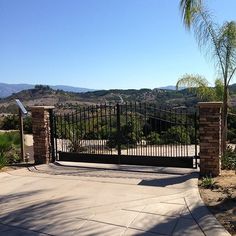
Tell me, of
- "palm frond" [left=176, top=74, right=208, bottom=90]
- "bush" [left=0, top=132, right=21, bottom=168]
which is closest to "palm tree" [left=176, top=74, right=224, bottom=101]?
"palm frond" [left=176, top=74, right=208, bottom=90]

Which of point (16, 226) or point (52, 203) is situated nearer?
point (16, 226)

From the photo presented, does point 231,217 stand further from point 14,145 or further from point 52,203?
point 14,145

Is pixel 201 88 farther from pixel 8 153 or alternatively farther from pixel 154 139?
pixel 8 153

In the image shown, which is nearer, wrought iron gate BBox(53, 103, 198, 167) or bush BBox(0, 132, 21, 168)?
wrought iron gate BBox(53, 103, 198, 167)

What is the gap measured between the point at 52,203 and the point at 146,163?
357 cm

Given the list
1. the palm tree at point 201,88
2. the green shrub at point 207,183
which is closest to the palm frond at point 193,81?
the palm tree at point 201,88

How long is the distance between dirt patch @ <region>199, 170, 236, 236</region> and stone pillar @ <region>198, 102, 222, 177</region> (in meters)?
0.33

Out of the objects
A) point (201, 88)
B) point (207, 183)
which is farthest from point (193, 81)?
point (207, 183)

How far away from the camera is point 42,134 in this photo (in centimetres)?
1116

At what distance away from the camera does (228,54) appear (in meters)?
11.5

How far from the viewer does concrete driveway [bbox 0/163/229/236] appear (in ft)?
19.1

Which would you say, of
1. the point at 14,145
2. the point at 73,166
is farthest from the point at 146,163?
the point at 14,145

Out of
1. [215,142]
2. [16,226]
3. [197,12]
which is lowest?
[16,226]

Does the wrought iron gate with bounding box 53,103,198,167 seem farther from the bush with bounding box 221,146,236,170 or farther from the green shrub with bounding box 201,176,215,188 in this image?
the green shrub with bounding box 201,176,215,188
